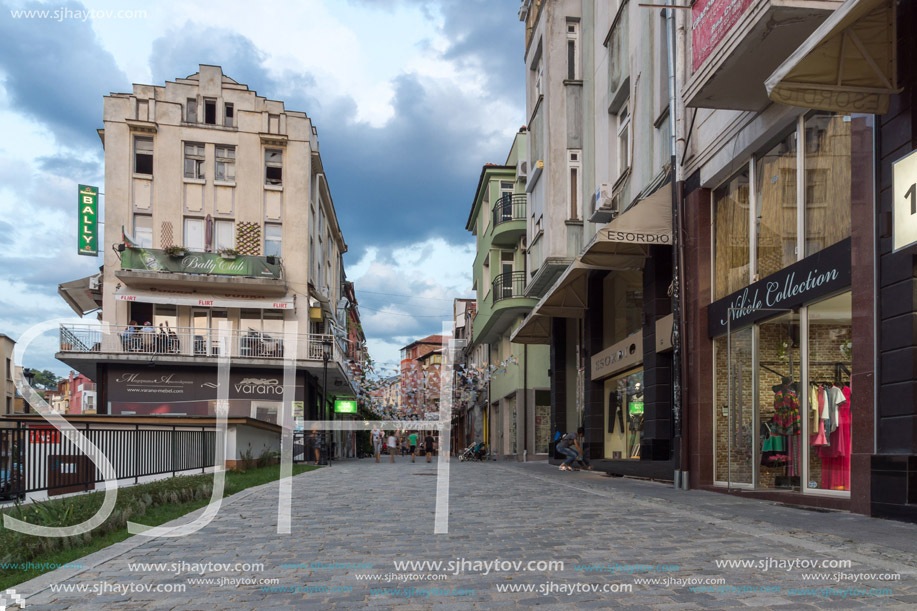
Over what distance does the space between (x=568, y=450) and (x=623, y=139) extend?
29.0 ft

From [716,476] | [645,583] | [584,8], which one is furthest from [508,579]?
[584,8]

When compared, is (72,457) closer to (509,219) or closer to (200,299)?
(200,299)

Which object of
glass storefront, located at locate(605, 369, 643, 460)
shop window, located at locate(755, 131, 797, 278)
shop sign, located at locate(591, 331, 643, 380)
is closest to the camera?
shop window, located at locate(755, 131, 797, 278)

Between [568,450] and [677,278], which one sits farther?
[568,450]

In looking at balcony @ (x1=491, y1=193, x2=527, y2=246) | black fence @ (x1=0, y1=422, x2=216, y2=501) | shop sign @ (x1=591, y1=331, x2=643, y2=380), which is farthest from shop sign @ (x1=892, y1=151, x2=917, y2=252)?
balcony @ (x1=491, y1=193, x2=527, y2=246)

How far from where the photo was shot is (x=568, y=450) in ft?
73.7

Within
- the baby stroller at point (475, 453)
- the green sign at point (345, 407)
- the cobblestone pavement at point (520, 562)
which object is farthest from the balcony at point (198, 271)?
the cobblestone pavement at point (520, 562)

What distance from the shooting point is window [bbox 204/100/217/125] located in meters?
36.0

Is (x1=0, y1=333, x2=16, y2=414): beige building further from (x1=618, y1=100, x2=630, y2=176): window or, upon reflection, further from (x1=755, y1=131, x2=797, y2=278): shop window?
(x1=755, y1=131, x2=797, y2=278): shop window

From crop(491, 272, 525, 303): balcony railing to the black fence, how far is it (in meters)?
19.2

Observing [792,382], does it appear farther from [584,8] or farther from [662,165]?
[584,8]

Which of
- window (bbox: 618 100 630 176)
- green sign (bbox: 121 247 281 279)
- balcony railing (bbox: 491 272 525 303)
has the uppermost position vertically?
window (bbox: 618 100 630 176)

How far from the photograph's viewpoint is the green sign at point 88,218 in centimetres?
3331

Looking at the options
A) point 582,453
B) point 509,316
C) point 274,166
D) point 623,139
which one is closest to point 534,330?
point 582,453
